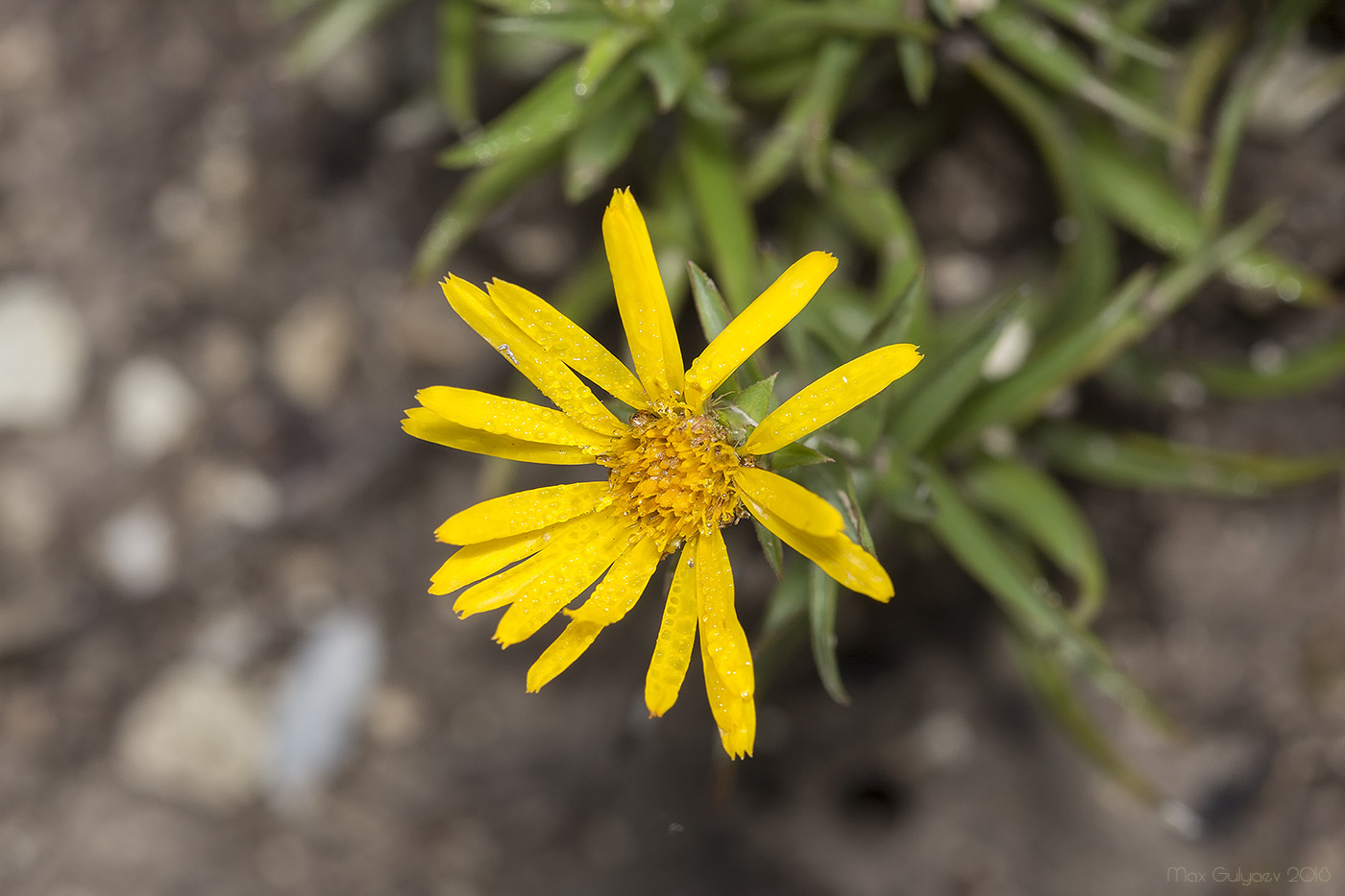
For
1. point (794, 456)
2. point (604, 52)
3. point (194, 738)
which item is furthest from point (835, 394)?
point (194, 738)

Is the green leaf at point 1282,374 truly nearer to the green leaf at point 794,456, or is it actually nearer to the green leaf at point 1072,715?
the green leaf at point 1072,715

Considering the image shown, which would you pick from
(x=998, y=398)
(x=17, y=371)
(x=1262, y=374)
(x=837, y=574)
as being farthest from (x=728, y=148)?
(x=17, y=371)

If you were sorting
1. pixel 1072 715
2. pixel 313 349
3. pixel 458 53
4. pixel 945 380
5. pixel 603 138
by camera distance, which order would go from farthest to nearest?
pixel 313 349 < pixel 1072 715 < pixel 458 53 < pixel 603 138 < pixel 945 380

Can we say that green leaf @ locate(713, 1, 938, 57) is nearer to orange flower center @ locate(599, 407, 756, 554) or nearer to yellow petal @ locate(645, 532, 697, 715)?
orange flower center @ locate(599, 407, 756, 554)

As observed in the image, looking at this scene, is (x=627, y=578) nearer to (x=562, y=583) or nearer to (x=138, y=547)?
(x=562, y=583)

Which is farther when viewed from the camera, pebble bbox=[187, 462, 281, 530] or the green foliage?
pebble bbox=[187, 462, 281, 530]

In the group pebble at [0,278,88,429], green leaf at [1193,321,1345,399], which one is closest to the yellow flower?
green leaf at [1193,321,1345,399]

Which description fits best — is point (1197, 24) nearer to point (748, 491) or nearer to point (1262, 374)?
point (1262, 374)

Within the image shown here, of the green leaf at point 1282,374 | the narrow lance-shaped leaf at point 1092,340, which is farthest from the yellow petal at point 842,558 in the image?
the green leaf at point 1282,374
